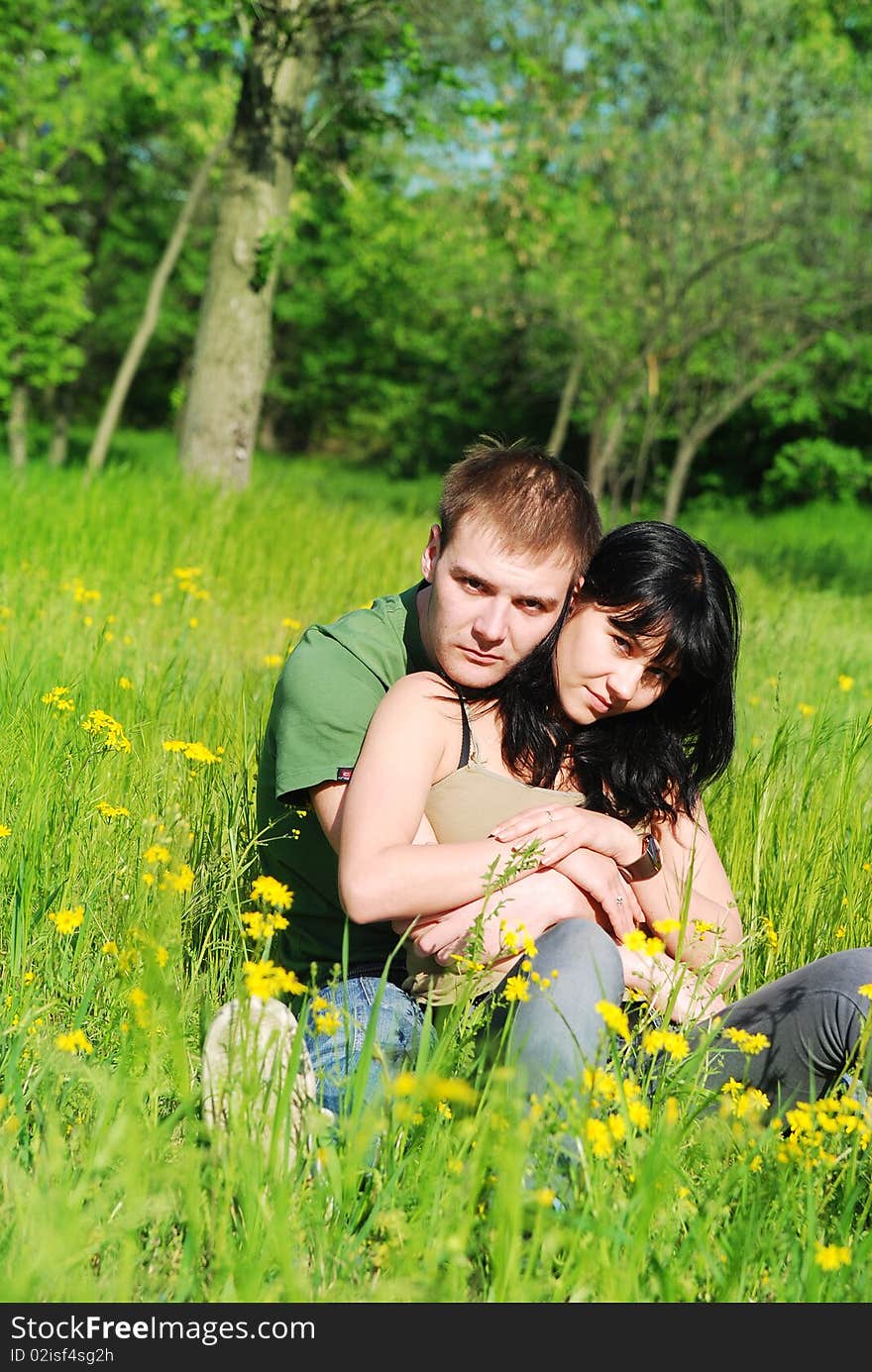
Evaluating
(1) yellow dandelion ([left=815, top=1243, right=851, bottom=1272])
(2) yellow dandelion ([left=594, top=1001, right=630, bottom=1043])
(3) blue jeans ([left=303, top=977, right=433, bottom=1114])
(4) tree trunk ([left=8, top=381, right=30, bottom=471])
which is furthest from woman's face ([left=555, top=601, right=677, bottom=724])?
(4) tree trunk ([left=8, top=381, right=30, bottom=471])

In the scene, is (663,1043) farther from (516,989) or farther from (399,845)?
(399,845)

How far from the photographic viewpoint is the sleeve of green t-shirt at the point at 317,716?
2270 millimetres

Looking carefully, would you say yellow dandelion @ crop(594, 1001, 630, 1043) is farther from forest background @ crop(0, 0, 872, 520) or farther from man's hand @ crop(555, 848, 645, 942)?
forest background @ crop(0, 0, 872, 520)

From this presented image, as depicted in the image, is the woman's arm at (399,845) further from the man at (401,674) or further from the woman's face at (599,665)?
the woman's face at (599,665)

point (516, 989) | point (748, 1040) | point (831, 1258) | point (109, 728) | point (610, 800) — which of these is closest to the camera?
point (831, 1258)

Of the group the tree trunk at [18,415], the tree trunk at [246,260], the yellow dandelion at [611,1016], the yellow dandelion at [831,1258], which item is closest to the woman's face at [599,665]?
the yellow dandelion at [611,1016]

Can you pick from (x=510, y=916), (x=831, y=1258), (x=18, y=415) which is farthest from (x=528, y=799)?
(x=18, y=415)

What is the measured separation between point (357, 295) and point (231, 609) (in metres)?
26.2

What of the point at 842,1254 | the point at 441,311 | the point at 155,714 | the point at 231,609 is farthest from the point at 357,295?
the point at 842,1254

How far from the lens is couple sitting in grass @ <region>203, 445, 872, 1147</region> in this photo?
6.79 feet

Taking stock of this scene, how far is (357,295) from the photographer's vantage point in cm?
3005

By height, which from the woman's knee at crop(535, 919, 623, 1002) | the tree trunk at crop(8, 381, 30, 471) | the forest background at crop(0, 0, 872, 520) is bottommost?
the tree trunk at crop(8, 381, 30, 471)

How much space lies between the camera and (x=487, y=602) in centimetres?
229

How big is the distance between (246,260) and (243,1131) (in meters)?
7.56
